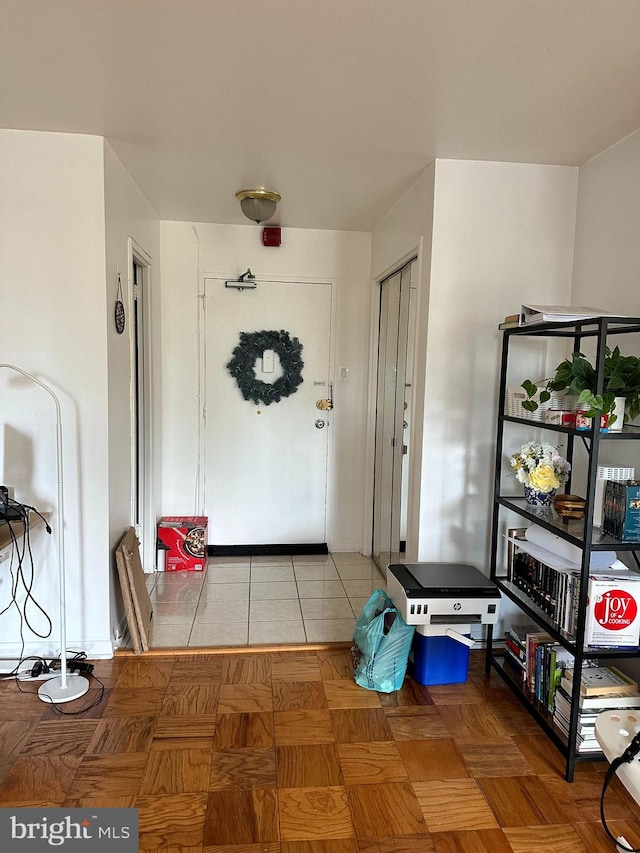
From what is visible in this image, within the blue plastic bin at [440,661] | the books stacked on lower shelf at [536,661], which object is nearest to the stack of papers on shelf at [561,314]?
the books stacked on lower shelf at [536,661]

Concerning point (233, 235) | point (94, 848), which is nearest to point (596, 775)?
point (94, 848)

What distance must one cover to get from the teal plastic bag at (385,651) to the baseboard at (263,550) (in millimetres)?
1727

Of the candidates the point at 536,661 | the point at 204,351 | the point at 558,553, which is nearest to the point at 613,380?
the point at 558,553

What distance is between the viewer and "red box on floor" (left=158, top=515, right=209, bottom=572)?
12.3 ft

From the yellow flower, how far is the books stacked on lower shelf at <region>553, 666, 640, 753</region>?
0.69 metres

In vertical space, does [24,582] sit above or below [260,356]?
below

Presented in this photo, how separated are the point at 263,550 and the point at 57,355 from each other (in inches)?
85.6

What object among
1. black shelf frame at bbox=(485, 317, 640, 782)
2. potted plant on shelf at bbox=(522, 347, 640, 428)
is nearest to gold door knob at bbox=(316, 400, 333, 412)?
black shelf frame at bbox=(485, 317, 640, 782)

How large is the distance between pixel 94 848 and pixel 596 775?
1.64m

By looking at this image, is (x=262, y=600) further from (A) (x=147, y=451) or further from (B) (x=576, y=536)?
(B) (x=576, y=536)

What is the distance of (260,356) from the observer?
3.95 metres

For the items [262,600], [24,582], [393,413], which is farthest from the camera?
[393,413]

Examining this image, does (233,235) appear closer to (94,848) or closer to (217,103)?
(217,103)

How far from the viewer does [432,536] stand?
8.90 feet
